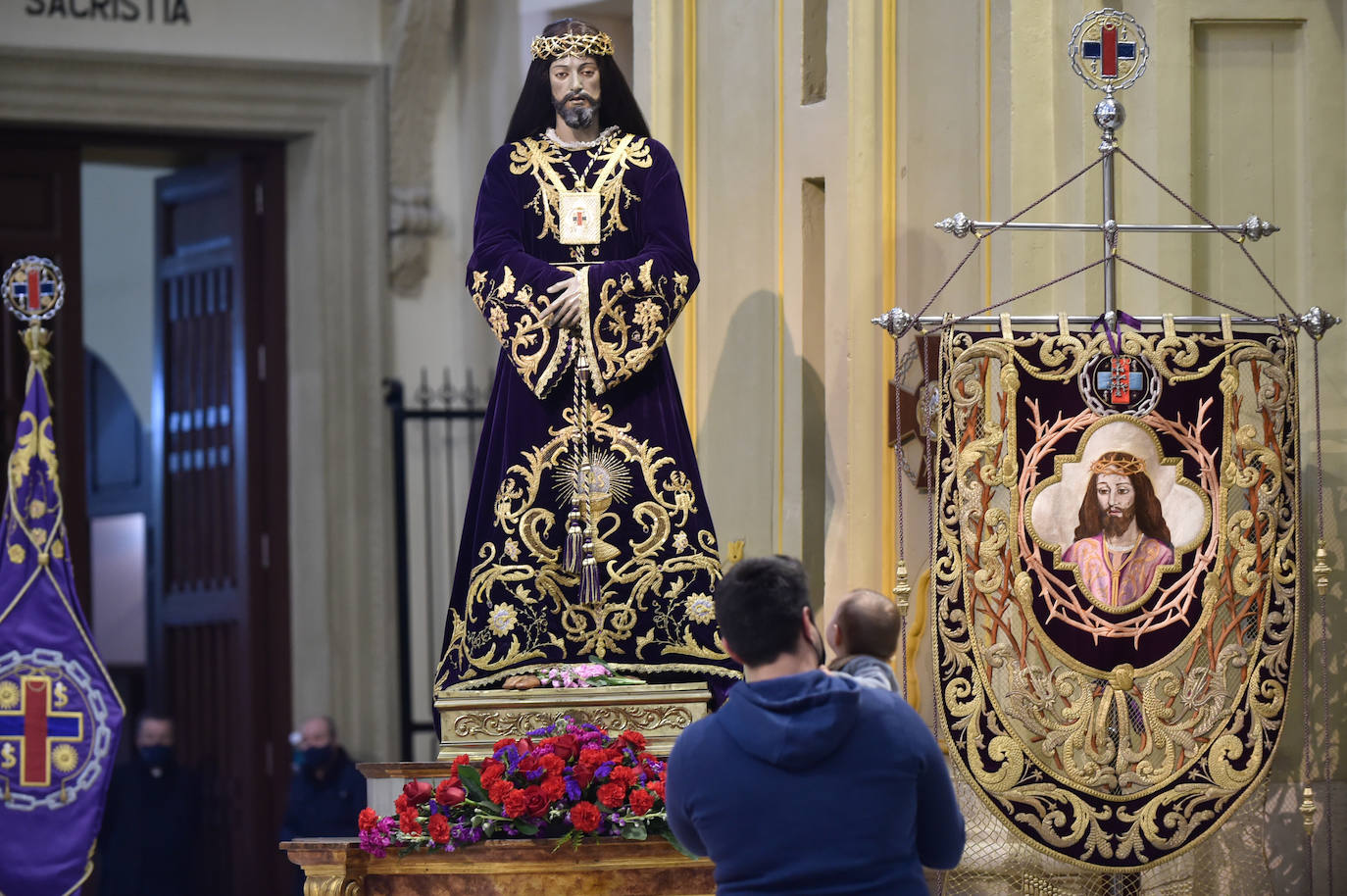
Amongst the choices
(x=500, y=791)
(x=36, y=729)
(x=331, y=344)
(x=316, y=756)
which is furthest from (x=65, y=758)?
(x=331, y=344)

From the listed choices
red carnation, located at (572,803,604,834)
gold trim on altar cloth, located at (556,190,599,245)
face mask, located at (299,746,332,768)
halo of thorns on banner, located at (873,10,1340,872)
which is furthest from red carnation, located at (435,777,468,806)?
face mask, located at (299,746,332,768)

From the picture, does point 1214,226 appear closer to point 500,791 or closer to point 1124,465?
point 1124,465

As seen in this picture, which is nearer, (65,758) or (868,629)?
(868,629)

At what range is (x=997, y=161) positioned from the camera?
23.1 feet

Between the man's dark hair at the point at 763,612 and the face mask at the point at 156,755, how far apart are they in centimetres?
632

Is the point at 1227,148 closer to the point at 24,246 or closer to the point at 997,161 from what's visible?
the point at 997,161

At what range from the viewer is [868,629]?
4.27 m

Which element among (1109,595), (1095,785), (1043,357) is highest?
(1043,357)

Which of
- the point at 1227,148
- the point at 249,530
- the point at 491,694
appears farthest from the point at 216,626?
the point at 1227,148

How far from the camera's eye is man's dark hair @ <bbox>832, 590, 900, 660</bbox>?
4.27m

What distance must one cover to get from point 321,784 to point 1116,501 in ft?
14.8

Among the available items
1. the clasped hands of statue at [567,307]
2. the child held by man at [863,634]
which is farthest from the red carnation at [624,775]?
the clasped hands of statue at [567,307]

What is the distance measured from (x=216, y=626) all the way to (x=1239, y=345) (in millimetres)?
6233

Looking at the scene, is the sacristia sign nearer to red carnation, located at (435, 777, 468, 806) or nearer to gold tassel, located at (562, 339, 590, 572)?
gold tassel, located at (562, 339, 590, 572)
